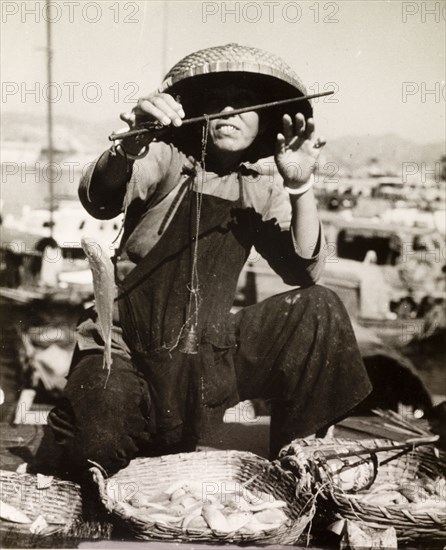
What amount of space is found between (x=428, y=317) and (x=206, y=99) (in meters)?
1.42

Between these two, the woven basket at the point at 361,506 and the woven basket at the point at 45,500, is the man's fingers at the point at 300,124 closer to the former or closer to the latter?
the woven basket at the point at 361,506

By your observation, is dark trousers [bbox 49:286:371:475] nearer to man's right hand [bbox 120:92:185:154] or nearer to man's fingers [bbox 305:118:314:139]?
man's fingers [bbox 305:118:314:139]

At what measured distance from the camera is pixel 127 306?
3.02 m

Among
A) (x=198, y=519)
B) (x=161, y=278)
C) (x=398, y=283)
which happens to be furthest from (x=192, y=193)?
(x=198, y=519)

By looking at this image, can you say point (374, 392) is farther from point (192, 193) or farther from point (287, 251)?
point (192, 193)

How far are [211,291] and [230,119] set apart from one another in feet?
2.36

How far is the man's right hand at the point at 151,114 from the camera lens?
8.86ft

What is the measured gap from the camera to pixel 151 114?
2.70 metres

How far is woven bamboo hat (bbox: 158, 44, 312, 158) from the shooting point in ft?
9.29

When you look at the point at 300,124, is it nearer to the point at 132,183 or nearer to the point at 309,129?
the point at 309,129

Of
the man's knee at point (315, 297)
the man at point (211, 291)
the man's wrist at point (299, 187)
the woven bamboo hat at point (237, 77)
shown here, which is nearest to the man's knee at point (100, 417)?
the man at point (211, 291)

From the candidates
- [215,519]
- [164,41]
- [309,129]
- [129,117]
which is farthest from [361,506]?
[164,41]

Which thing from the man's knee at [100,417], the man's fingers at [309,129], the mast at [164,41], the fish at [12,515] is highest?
the mast at [164,41]

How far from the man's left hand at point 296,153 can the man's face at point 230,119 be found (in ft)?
0.46
